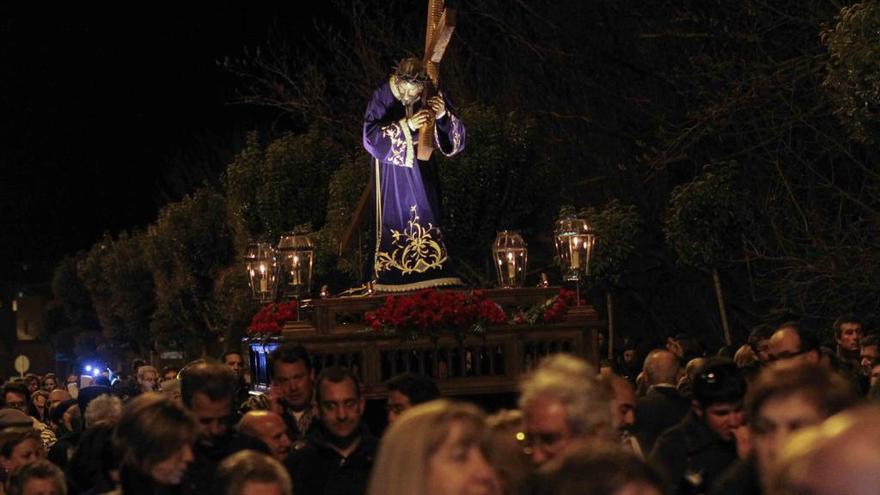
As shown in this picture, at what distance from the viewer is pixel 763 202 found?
2116cm

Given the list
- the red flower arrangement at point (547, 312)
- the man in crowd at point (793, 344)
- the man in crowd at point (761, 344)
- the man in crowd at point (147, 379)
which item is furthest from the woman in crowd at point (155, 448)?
the man in crowd at point (147, 379)

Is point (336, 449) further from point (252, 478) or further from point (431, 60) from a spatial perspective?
point (431, 60)

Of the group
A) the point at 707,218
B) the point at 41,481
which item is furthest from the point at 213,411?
the point at 707,218

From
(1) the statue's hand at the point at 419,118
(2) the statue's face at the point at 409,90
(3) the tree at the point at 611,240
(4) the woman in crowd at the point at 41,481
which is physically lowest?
(4) the woman in crowd at the point at 41,481

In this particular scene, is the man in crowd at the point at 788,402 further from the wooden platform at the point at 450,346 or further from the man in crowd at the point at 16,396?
the man in crowd at the point at 16,396

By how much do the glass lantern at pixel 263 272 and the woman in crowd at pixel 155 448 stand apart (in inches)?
361

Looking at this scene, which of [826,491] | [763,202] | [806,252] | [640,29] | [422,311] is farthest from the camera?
[640,29]

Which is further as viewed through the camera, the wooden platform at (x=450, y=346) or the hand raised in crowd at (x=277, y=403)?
the wooden platform at (x=450, y=346)

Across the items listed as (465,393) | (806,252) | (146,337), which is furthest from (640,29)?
(146,337)

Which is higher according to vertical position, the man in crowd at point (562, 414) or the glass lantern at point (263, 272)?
the glass lantern at point (263, 272)

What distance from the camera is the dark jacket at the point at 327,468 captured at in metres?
7.41

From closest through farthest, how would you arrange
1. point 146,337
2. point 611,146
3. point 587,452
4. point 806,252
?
point 587,452 < point 806,252 < point 611,146 < point 146,337

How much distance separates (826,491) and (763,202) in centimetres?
1822

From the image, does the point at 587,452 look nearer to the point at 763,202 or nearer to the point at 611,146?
the point at 763,202
